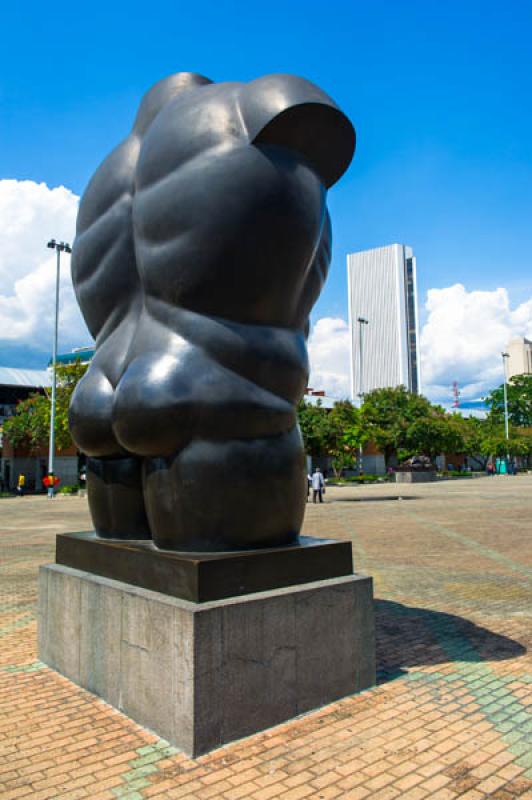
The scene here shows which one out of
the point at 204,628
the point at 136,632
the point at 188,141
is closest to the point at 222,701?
the point at 204,628

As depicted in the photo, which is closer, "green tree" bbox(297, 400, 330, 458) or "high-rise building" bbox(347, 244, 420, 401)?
"green tree" bbox(297, 400, 330, 458)

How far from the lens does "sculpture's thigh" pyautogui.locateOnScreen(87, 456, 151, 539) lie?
5156 mm

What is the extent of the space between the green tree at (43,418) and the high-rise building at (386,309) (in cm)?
7022

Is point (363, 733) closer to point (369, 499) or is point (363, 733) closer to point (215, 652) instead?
point (215, 652)

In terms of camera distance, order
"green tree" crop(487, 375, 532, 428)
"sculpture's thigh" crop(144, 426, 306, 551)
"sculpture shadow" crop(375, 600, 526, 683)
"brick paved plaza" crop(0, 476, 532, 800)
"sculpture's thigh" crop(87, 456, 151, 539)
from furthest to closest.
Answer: "green tree" crop(487, 375, 532, 428)
"sculpture shadow" crop(375, 600, 526, 683)
"sculpture's thigh" crop(87, 456, 151, 539)
"sculpture's thigh" crop(144, 426, 306, 551)
"brick paved plaza" crop(0, 476, 532, 800)

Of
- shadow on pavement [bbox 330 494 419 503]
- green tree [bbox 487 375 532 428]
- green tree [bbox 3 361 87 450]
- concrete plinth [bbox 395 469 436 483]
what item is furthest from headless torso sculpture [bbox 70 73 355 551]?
green tree [bbox 487 375 532 428]

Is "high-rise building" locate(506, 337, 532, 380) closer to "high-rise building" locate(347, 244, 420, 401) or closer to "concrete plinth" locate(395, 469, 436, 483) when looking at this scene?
"high-rise building" locate(347, 244, 420, 401)

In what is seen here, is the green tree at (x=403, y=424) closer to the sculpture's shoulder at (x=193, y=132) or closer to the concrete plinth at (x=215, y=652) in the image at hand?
the concrete plinth at (x=215, y=652)

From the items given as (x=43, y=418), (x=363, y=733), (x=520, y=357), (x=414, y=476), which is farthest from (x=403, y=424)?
(x=520, y=357)

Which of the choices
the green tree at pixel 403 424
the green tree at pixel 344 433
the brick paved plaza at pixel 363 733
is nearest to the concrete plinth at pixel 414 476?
the green tree at pixel 403 424

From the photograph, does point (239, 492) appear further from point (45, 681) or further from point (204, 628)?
point (45, 681)

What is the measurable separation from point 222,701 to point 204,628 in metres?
0.46

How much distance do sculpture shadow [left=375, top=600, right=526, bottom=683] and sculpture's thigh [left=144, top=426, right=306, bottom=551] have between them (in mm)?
1632

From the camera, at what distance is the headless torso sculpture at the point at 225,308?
4.41 meters
